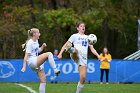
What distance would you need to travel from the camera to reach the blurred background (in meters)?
33.8

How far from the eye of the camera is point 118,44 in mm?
41938

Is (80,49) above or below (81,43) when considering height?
below

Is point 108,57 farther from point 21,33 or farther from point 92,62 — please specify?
point 21,33

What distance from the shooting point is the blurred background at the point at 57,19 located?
33750 mm

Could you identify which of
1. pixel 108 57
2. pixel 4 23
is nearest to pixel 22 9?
pixel 4 23

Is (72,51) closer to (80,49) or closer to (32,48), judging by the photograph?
(80,49)

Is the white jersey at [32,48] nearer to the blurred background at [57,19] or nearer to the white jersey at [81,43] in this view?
the white jersey at [81,43]

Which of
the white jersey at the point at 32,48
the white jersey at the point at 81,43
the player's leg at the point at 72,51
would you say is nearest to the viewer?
the white jersey at the point at 32,48

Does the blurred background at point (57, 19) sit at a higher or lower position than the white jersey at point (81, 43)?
lower

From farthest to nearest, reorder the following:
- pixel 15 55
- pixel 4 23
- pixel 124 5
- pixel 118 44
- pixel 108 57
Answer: pixel 118 44
pixel 124 5
pixel 4 23
pixel 15 55
pixel 108 57

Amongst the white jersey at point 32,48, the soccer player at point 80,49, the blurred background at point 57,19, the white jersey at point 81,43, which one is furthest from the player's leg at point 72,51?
the blurred background at point 57,19

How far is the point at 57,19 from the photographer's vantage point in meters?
34.8

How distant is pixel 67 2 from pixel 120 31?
14.8ft

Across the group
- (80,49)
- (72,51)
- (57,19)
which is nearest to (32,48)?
(72,51)
